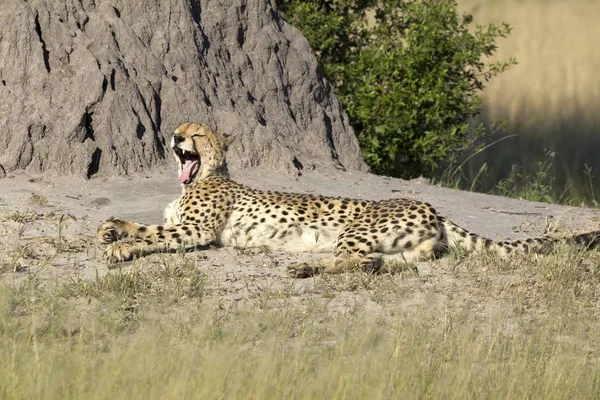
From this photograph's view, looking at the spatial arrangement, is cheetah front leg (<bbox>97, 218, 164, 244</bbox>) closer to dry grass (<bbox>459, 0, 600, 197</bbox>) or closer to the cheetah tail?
the cheetah tail

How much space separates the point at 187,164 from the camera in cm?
717

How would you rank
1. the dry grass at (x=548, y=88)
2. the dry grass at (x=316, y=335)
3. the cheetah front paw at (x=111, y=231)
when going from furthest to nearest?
the dry grass at (x=548, y=88) < the cheetah front paw at (x=111, y=231) < the dry grass at (x=316, y=335)

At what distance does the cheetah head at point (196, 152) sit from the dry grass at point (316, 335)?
4.17 ft

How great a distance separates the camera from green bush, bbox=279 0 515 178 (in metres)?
10.3

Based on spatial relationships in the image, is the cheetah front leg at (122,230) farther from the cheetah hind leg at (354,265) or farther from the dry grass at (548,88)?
the dry grass at (548,88)

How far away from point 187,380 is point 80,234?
2933 millimetres

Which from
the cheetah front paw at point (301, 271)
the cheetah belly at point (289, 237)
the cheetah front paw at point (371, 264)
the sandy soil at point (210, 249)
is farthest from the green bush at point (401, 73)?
the cheetah front paw at point (301, 271)

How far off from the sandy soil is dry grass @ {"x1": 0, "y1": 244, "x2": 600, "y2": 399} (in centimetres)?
11

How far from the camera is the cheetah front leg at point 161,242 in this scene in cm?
618

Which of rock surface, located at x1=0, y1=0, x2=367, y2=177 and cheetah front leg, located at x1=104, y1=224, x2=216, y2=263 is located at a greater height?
rock surface, located at x1=0, y1=0, x2=367, y2=177

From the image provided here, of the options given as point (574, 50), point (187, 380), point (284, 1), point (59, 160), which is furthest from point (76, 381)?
point (574, 50)

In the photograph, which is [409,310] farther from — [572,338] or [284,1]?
[284,1]

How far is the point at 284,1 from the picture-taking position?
436 inches

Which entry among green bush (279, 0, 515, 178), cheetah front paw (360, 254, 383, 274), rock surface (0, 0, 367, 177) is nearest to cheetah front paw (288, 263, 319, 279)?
cheetah front paw (360, 254, 383, 274)
